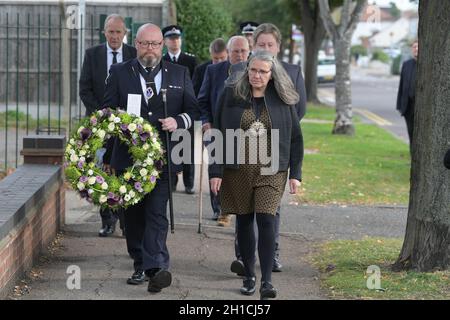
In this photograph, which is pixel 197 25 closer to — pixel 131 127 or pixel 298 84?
pixel 298 84

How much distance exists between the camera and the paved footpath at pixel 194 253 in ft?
25.6

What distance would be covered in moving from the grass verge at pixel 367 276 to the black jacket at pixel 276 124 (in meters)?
0.99

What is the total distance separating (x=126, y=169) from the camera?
7.90m

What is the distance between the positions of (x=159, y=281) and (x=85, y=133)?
132 cm

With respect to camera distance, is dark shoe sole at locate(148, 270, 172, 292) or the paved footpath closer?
dark shoe sole at locate(148, 270, 172, 292)

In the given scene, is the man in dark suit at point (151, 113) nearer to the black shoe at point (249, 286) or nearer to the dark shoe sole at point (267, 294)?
the black shoe at point (249, 286)

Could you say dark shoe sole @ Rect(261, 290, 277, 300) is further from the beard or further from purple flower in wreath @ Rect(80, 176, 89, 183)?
the beard

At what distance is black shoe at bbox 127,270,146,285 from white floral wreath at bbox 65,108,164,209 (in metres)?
0.57

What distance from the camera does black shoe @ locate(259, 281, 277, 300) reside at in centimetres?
761

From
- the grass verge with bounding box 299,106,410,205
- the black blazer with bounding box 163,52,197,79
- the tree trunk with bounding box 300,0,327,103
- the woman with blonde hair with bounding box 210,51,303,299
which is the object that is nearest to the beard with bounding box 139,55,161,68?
the woman with blonde hair with bounding box 210,51,303,299
